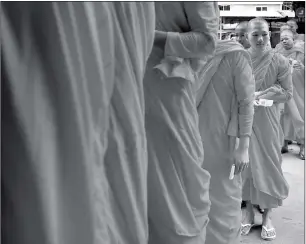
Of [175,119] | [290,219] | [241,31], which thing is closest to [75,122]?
[175,119]

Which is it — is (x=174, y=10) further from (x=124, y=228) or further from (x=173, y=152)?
(x=124, y=228)

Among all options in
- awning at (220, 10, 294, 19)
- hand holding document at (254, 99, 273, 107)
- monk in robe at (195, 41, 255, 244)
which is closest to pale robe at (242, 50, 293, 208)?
hand holding document at (254, 99, 273, 107)

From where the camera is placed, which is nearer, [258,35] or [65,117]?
[65,117]

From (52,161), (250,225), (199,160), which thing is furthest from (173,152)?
(250,225)

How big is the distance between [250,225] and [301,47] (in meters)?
3.39

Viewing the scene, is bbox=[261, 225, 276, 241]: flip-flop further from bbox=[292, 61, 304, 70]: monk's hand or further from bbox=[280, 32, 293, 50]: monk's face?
bbox=[280, 32, 293, 50]: monk's face

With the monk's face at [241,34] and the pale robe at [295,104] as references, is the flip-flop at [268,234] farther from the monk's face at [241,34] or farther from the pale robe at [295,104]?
the pale robe at [295,104]

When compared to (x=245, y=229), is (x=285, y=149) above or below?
below

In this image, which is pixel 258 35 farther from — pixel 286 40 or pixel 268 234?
pixel 286 40

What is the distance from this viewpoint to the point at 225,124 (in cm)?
231

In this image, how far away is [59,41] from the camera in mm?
678

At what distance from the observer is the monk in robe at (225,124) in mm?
2250

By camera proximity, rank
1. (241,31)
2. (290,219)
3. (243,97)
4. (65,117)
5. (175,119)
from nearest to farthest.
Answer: (65,117) < (175,119) < (243,97) < (241,31) < (290,219)

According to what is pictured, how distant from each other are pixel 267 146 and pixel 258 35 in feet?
2.13
